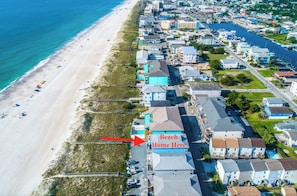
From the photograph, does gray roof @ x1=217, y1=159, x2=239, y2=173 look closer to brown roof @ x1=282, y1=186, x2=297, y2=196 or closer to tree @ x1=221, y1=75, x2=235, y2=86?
brown roof @ x1=282, y1=186, x2=297, y2=196

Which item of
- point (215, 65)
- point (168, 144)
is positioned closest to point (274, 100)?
point (215, 65)

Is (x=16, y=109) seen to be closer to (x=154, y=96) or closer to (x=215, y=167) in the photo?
(x=154, y=96)

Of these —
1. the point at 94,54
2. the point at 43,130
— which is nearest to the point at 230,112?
the point at 43,130

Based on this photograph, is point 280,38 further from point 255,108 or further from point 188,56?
point 255,108

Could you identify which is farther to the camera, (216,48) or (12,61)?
(216,48)

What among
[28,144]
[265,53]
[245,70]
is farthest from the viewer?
[265,53]

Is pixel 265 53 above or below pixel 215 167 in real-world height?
above
